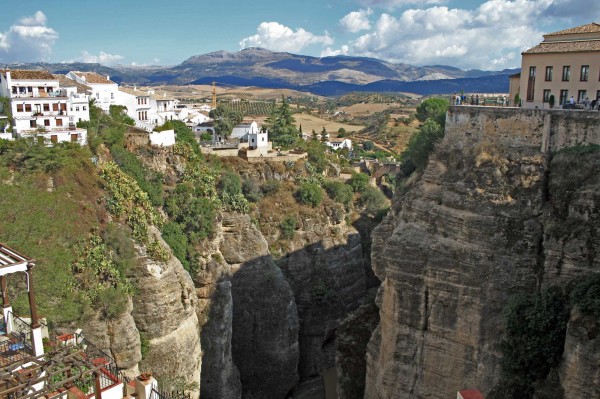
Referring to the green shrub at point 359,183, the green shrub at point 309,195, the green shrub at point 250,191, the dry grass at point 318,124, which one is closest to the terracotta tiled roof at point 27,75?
the green shrub at point 250,191

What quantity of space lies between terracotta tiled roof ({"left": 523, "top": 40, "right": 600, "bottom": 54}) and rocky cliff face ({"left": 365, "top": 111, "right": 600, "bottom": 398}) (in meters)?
3.51

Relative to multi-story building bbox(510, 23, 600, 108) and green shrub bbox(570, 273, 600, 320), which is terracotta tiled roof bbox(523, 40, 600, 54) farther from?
green shrub bbox(570, 273, 600, 320)

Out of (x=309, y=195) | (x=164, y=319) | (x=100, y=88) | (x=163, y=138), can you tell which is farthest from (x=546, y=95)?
(x=100, y=88)

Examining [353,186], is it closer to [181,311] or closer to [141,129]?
[141,129]

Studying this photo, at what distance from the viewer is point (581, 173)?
16.3 metres

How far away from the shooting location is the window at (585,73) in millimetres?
20200

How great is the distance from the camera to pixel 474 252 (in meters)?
17.2

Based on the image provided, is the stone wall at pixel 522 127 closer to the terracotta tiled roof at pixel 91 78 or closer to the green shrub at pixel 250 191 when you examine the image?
the green shrub at pixel 250 191

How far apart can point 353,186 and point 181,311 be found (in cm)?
2106

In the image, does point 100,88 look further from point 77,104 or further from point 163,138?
point 163,138

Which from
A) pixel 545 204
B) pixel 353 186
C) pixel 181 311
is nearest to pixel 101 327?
pixel 181 311

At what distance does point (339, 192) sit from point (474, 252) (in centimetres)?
2310

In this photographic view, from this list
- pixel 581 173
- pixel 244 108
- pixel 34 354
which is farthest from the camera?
pixel 244 108

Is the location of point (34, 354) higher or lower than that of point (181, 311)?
higher
